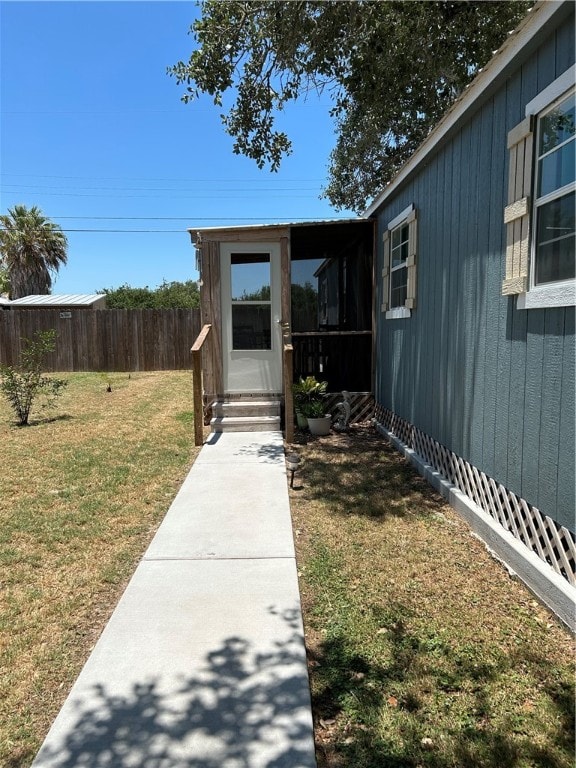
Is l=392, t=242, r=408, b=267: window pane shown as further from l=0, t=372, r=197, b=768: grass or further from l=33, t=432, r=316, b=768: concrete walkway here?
l=33, t=432, r=316, b=768: concrete walkway

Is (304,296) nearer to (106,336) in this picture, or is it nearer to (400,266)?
(400,266)

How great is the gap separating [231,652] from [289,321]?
5145mm

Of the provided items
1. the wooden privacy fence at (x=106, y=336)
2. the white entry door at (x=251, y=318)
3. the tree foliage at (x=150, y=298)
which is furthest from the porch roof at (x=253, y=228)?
the tree foliage at (x=150, y=298)

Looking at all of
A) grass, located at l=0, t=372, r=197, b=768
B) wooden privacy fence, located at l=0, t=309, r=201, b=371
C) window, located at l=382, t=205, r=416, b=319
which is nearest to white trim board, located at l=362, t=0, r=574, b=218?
window, located at l=382, t=205, r=416, b=319

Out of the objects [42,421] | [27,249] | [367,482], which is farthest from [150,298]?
[367,482]

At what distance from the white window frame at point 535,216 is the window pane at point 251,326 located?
14.9 feet

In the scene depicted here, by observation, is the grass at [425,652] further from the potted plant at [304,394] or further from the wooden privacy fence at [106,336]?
the wooden privacy fence at [106,336]

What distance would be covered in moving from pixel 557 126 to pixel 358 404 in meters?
5.02

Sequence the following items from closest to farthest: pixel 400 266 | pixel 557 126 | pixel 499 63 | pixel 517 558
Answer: pixel 557 126 < pixel 517 558 < pixel 499 63 < pixel 400 266

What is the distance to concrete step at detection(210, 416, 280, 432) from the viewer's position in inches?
273

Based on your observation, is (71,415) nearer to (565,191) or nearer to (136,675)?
(136,675)

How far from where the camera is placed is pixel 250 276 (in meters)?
7.24

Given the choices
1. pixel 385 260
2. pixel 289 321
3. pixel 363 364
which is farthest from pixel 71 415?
pixel 385 260

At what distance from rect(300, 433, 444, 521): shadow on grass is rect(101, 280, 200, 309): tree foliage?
2506 centimetres
